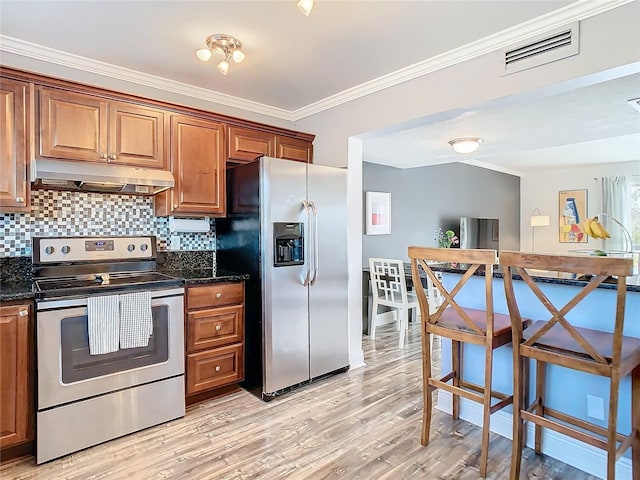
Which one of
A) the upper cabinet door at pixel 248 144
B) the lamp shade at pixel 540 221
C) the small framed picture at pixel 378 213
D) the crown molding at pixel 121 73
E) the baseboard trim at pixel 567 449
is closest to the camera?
the baseboard trim at pixel 567 449

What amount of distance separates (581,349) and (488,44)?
6.16 ft

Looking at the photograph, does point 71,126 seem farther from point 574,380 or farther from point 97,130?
point 574,380

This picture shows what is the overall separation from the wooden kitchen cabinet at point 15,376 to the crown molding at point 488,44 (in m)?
2.79

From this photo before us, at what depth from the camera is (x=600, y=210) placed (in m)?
7.05

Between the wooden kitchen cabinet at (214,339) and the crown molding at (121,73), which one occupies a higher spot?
the crown molding at (121,73)

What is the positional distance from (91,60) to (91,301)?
1.77 meters

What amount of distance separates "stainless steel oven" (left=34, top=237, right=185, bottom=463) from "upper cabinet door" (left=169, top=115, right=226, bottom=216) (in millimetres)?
617

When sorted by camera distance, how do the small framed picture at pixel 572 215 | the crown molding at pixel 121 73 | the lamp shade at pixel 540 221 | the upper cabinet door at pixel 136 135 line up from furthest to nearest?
the lamp shade at pixel 540 221
the small framed picture at pixel 572 215
the upper cabinet door at pixel 136 135
the crown molding at pixel 121 73

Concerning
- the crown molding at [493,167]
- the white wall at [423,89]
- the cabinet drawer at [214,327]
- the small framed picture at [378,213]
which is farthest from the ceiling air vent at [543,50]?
the crown molding at [493,167]

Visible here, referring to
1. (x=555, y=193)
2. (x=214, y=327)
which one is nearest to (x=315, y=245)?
(x=214, y=327)

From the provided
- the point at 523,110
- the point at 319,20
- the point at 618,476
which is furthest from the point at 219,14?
the point at 618,476

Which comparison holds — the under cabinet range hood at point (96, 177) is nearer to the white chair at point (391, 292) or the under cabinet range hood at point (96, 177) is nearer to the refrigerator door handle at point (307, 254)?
the refrigerator door handle at point (307, 254)

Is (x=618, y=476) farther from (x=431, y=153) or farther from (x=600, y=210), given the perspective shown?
(x=600, y=210)

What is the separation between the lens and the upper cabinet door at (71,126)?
238cm
